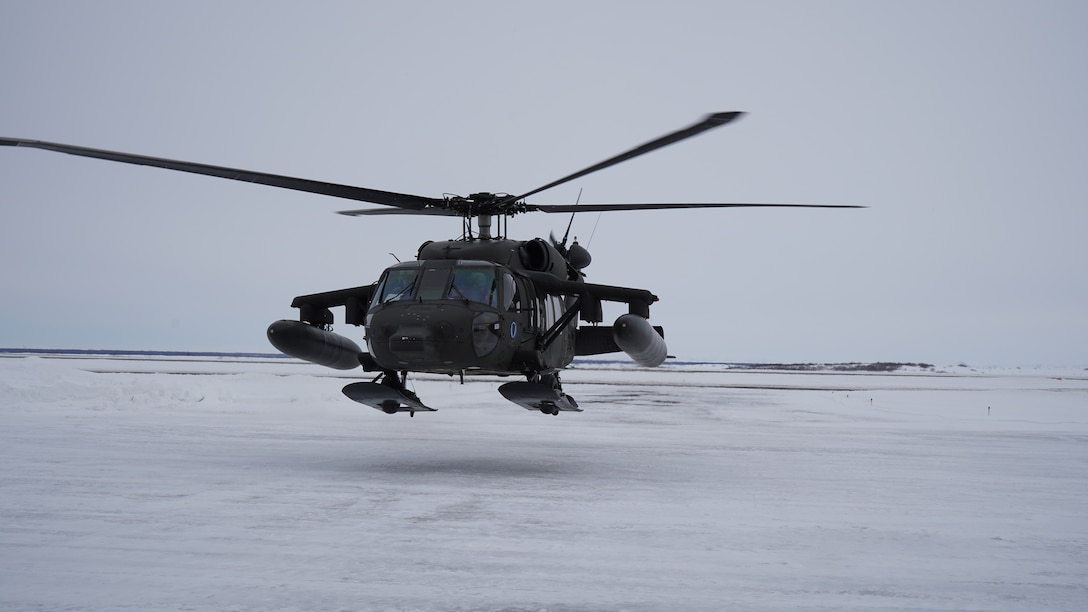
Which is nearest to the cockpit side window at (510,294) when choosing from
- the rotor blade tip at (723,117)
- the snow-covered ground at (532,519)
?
the snow-covered ground at (532,519)

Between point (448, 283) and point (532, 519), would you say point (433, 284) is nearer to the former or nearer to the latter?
point (448, 283)

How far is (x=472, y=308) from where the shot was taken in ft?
35.7

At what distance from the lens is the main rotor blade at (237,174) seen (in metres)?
8.70

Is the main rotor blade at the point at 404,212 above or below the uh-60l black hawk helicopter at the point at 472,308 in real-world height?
above

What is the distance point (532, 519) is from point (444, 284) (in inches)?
167

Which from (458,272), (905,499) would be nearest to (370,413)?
(458,272)

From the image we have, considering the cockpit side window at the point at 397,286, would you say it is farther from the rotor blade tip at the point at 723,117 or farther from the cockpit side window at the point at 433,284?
the rotor blade tip at the point at 723,117

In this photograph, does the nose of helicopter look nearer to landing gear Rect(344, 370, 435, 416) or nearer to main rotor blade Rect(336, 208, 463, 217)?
landing gear Rect(344, 370, 435, 416)

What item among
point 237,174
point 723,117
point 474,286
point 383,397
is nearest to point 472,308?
point 474,286

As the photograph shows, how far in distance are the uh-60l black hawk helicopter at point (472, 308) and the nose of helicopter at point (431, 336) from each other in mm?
15

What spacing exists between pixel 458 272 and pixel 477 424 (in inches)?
350

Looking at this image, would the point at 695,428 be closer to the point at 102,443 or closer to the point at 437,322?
the point at 437,322

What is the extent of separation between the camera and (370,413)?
2284 centimetres

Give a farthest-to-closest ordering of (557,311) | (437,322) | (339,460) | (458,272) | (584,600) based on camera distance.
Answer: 1. (557,311)
2. (339,460)
3. (458,272)
4. (437,322)
5. (584,600)
